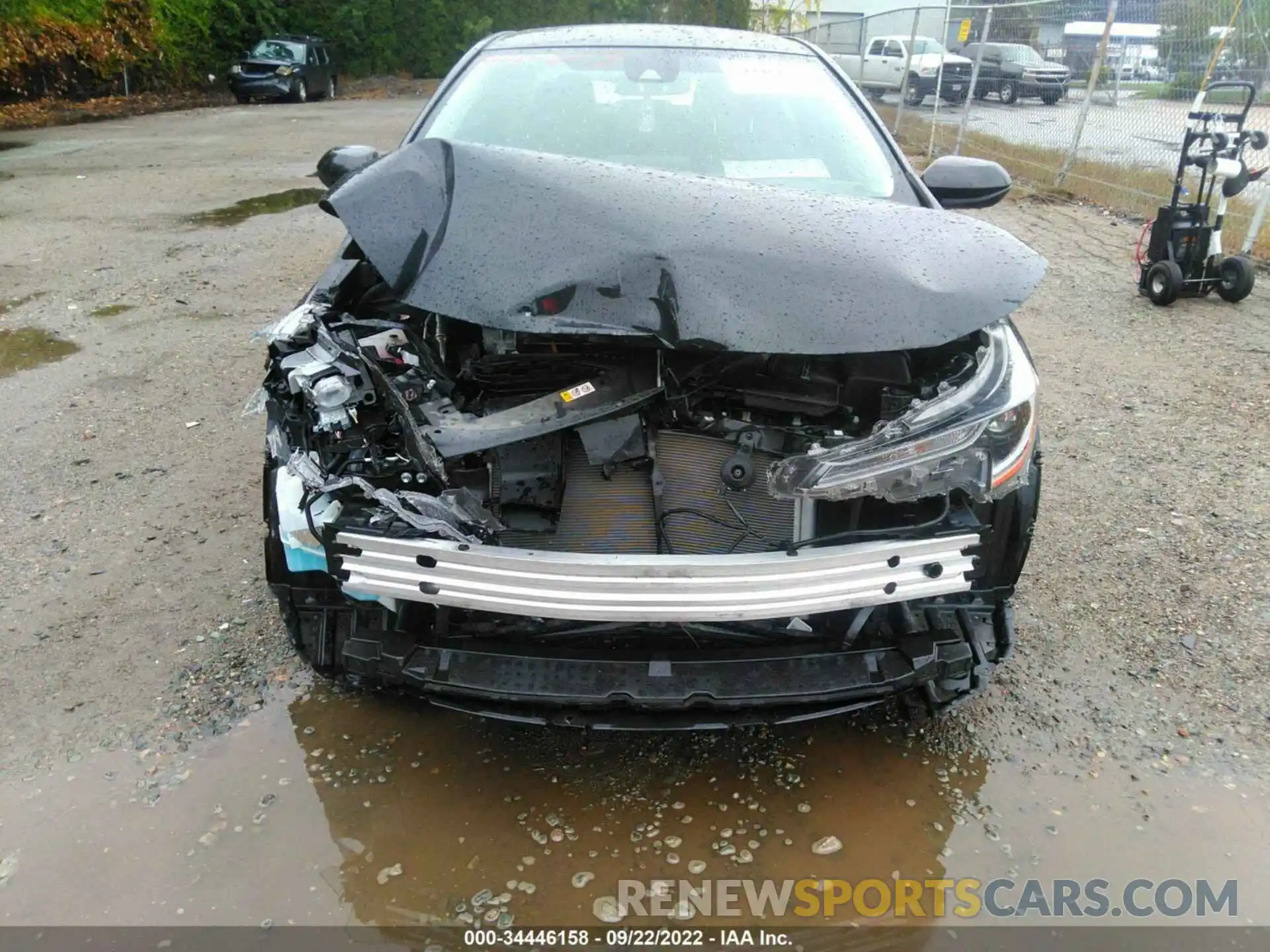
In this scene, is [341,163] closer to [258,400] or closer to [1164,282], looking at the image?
[258,400]

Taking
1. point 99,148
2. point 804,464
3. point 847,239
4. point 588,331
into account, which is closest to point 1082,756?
point 804,464

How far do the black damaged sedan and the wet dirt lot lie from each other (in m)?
0.35

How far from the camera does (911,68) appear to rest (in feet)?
57.0

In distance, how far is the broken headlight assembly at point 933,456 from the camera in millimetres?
1901

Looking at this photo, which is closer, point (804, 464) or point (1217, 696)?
point (804, 464)

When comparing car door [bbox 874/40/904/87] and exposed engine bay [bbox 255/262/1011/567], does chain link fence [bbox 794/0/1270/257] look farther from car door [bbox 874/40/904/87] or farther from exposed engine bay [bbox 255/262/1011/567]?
exposed engine bay [bbox 255/262/1011/567]

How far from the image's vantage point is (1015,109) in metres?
11.2

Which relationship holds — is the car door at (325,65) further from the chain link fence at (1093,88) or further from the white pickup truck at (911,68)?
the chain link fence at (1093,88)

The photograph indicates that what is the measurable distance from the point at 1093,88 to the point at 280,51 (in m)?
18.4

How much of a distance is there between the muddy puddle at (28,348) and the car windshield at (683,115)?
327cm

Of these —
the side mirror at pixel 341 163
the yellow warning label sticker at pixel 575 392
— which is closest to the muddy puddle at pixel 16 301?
the side mirror at pixel 341 163

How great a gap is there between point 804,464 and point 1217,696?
1688 millimetres

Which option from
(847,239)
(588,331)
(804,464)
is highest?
(847,239)

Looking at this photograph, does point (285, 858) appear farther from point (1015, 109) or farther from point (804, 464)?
point (1015, 109)
